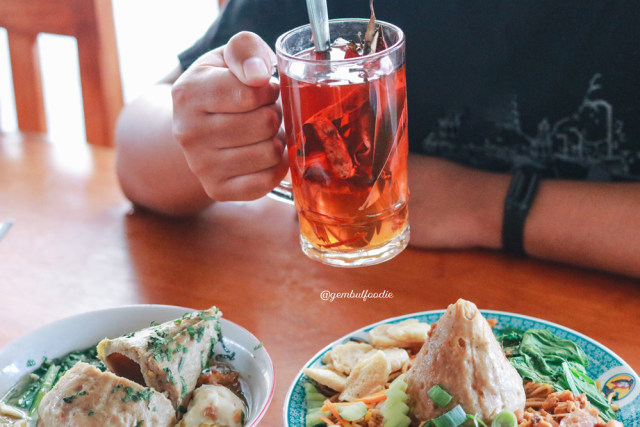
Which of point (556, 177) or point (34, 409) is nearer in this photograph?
point (34, 409)

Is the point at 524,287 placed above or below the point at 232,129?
below

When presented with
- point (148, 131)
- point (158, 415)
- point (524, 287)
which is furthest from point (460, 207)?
point (158, 415)

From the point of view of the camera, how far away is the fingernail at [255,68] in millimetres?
947

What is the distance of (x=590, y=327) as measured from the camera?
1.12m

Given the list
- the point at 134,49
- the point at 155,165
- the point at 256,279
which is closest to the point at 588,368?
the point at 256,279

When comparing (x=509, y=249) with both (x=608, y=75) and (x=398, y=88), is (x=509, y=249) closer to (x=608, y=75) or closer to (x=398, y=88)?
Result: (x=608, y=75)

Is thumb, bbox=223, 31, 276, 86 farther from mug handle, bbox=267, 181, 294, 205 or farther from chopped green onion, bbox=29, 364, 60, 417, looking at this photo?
chopped green onion, bbox=29, 364, 60, 417

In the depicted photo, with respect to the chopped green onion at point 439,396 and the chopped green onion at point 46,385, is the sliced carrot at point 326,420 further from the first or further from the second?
the chopped green onion at point 46,385

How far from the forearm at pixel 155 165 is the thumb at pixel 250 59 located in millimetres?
525

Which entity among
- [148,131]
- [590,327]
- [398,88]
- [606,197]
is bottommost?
[590,327]

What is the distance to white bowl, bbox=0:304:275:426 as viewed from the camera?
91 centimetres

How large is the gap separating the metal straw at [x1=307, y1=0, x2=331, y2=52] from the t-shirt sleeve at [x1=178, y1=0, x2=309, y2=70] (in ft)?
2.72

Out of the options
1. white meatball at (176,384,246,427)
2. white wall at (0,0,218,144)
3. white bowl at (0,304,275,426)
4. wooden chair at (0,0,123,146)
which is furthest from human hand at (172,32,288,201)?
white wall at (0,0,218,144)

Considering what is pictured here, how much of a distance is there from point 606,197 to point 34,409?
3.39ft
